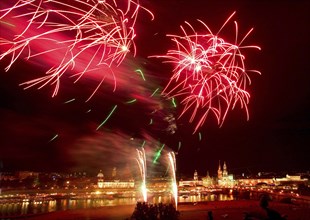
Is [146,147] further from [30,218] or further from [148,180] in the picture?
[148,180]

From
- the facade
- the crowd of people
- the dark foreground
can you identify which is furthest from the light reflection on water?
the facade

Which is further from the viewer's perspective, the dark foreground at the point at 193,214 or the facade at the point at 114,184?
the facade at the point at 114,184

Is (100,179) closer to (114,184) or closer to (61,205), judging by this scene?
(114,184)

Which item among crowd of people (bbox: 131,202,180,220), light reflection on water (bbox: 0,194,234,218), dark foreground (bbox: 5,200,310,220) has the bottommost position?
light reflection on water (bbox: 0,194,234,218)

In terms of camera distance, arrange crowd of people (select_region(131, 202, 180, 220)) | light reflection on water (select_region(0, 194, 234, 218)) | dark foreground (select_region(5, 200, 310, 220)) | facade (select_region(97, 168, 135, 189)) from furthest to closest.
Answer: facade (select_region(97, 168, 135, 189)) < light reflection on water (select_region(0, 194, 234, 218)) < dark foreground (select_region(5, 200, 310, 220)) < crowd of people (select_region(131, 202, 180, 220))

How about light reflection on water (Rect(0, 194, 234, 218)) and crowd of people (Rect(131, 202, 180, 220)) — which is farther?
light reflection on water (Rect(0, 194, 234, 218))

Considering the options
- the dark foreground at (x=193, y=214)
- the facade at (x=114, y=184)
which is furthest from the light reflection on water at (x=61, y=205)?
the facade at (x=114, y=184)

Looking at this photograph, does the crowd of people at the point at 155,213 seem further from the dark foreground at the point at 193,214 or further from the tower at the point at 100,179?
the tower at the point at 100,179

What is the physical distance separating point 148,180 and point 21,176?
41.2 metres

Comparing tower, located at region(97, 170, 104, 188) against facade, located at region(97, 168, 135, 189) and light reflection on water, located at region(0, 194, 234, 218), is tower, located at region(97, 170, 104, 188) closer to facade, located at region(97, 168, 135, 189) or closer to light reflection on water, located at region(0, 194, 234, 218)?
facade, located at region(97, 168, 135, 189)

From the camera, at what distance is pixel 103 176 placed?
129750 millimetres

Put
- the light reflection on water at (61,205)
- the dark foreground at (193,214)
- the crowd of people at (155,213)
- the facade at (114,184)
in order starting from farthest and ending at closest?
the facade at (114,184)
the light reflection on water at (61,205)
the dark foreground at (193,214)
the crowd of people at (155,213)

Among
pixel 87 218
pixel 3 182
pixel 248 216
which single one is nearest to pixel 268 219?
pixel 248 216

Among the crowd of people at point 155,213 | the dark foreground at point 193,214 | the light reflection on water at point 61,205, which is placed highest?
the crowd of people at point 155,213
